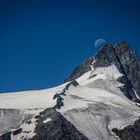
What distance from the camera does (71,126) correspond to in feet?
635

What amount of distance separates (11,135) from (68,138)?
22.1m

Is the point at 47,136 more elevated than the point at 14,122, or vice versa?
the point at 14,122

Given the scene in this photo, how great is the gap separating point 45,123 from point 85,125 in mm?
17606

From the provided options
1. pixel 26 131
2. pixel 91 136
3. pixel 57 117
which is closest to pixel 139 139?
pixel 91 136

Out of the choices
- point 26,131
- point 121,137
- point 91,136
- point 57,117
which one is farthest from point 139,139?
point 26,131

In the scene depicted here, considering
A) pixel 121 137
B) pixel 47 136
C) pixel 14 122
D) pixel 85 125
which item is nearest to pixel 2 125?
pixel 14 122

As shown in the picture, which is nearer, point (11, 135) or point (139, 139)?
point (11, 135)

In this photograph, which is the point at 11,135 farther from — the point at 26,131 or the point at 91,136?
the point at 91,136

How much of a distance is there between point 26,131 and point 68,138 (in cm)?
1693

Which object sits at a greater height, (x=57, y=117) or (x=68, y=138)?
(x=57, y=117)

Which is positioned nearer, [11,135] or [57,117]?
[11,135]

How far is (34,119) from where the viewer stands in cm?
19825

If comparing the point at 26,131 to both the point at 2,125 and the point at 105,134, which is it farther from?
the point at 105,134

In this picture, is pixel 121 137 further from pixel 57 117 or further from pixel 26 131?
pixel 26 131
